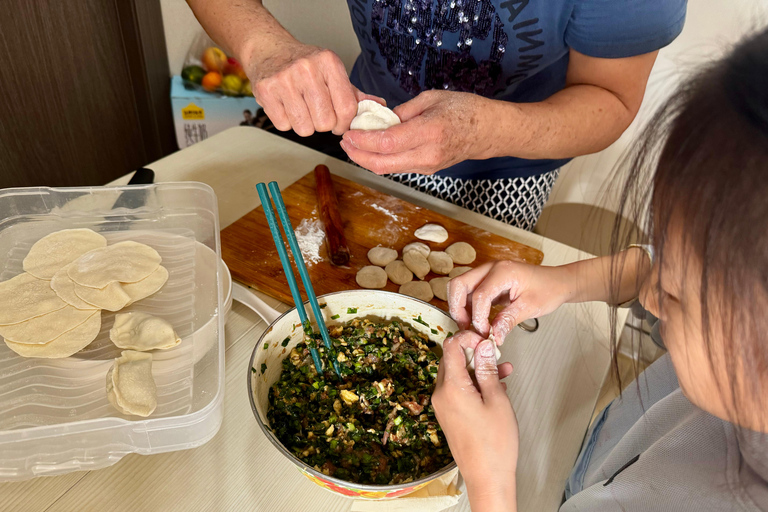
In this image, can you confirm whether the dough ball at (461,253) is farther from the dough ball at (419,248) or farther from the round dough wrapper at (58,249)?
the round dough wrapper at (58,249)

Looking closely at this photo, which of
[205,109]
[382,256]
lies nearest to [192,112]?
[205,109]

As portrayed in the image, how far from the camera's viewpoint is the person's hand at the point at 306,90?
0.91 m

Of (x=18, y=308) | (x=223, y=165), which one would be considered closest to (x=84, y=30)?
(x=223, y=165)

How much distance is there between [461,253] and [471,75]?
46 centimetres

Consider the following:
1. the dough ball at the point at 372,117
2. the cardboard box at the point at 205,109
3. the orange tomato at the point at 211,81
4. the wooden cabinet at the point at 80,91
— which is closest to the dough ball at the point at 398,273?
the dough ball at the point at 372,117

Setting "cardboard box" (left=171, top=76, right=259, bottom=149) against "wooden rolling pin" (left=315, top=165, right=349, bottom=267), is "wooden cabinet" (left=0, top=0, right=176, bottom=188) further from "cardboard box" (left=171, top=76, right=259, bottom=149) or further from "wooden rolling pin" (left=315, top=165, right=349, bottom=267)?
"wooden rolling pin" (left=315, top=165, right=349, bottom=267)

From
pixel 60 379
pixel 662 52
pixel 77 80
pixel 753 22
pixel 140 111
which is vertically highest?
pixel 753 22

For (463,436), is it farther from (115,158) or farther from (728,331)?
(115,158)

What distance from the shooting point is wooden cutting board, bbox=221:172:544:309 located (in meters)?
1.10

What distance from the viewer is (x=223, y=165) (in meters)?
1.41

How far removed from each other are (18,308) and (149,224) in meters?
0.26

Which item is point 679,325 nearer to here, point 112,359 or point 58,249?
point 112,359

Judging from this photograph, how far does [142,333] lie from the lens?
76 cm

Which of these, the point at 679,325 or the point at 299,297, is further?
the point at 299,297
